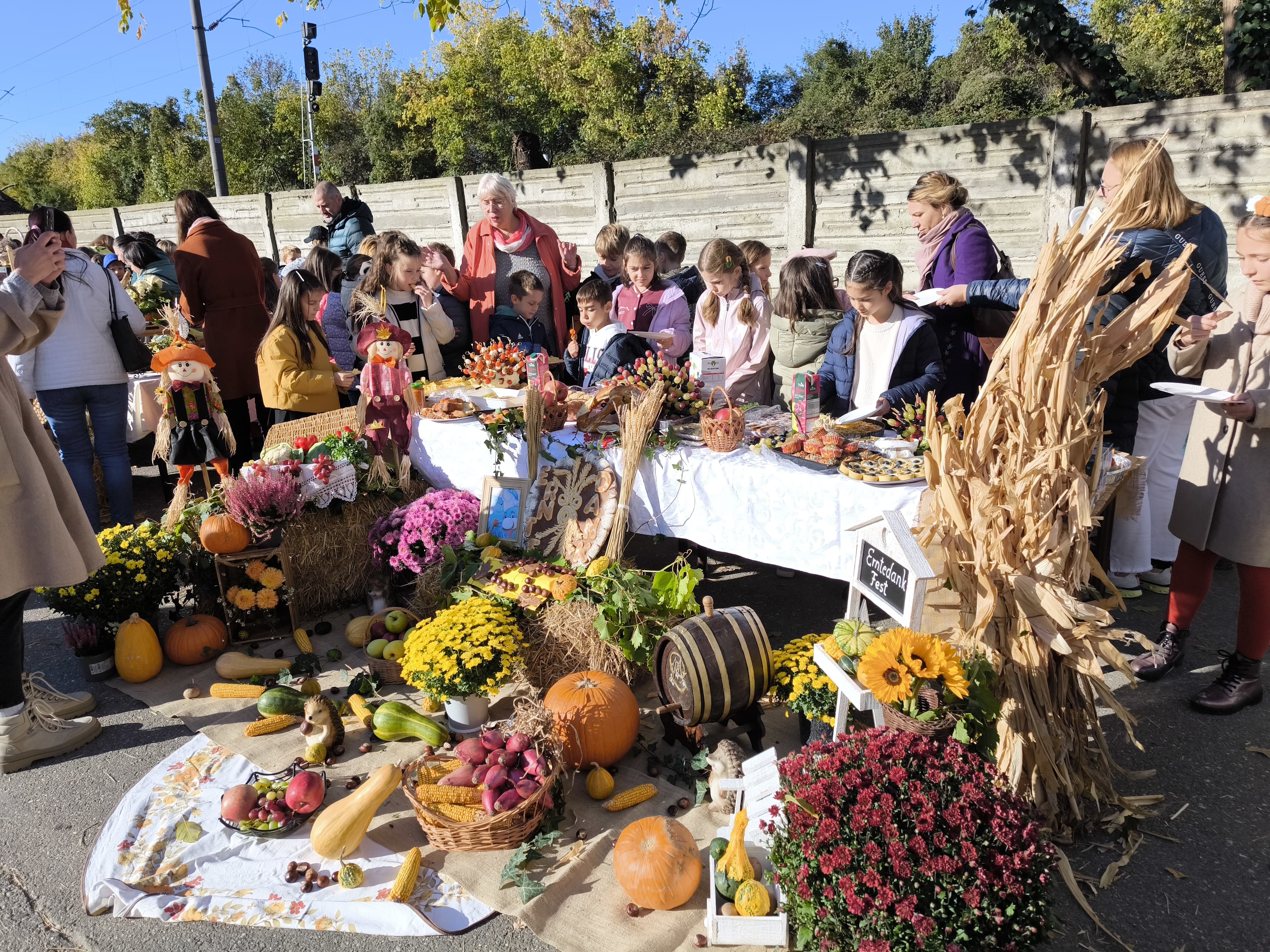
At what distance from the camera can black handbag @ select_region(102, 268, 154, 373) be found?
4.88 metres

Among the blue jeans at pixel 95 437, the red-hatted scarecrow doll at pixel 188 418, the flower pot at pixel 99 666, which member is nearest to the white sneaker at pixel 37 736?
the flower pot at pixel 99 666

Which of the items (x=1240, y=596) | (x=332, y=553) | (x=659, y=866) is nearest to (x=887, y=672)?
(x=659, y=866)

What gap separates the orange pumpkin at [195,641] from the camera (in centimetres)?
394

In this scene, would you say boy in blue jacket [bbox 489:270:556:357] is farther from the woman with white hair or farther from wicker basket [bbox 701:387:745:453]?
wicker basket [bbox 701:387:745:453]

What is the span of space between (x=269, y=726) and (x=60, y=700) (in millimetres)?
988

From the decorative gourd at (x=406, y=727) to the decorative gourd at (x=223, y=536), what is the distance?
4.26ft

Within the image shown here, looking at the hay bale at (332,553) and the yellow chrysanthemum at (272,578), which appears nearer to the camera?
the yellow chrysanthemum at (272,578)

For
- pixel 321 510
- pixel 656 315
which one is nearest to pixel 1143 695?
pixel 656 315

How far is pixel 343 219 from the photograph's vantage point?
7.82 metres

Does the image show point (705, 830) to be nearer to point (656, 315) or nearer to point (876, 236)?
point (656, 315)

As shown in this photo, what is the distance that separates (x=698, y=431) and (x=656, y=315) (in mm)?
1532

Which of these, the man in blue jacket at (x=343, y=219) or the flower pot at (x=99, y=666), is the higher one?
the man in blue jacket at (x=343, y=219)

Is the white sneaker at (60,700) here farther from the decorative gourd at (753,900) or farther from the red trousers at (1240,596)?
the red trousers at (1240,596)

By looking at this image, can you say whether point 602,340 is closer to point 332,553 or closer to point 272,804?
point 332,553
